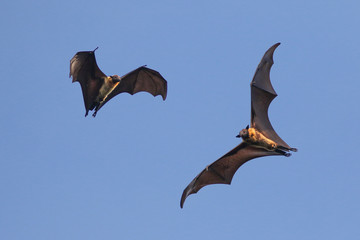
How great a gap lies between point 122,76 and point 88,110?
2408 millimetres

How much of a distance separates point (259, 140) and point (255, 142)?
18 centimetres

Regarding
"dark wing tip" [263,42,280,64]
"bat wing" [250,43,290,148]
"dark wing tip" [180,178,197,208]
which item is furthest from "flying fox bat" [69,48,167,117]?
"dark wing tip" [263,42,280,64]

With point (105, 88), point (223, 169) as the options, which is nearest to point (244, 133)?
point (223, 169)

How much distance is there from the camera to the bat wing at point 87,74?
28578 millimetres

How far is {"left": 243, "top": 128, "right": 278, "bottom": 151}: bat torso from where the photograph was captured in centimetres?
2372

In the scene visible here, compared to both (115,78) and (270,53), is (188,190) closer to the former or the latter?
(270,53)

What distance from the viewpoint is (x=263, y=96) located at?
24.8 meters

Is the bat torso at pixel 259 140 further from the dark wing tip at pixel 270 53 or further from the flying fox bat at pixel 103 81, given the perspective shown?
the flying fox bat at pixel 103 81

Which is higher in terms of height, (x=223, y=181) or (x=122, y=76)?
(x=122, y=76)

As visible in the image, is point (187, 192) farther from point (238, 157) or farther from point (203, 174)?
point (238, 157)

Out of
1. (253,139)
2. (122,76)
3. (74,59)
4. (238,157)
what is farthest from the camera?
(122,76)

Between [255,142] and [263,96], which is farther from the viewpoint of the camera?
[263,96]

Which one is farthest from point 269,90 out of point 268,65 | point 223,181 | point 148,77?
point 148,77

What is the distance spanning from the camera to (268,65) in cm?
2447
